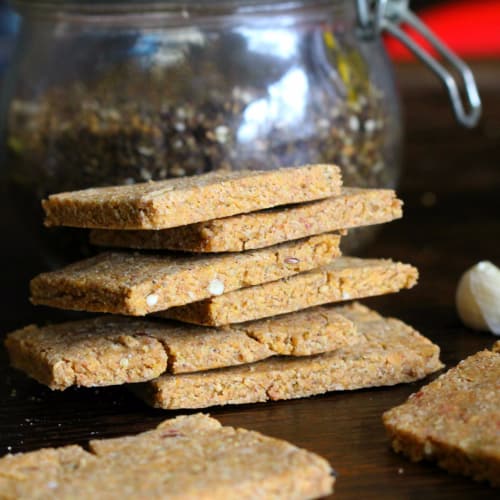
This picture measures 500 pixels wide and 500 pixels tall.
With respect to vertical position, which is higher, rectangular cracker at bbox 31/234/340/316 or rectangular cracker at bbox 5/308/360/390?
rectangular cracker at bbox 31/234/340/316

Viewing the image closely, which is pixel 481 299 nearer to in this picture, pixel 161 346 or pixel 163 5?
pixel 161 346

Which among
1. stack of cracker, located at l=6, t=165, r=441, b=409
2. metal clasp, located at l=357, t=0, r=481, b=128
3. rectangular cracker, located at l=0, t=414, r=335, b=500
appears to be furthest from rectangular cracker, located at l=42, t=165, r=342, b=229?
metal clasp, located at l=357, t=0, r=481, b=128

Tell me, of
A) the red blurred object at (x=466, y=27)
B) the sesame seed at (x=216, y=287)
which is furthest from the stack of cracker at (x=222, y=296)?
the red blurred object at (x=466, y=27)

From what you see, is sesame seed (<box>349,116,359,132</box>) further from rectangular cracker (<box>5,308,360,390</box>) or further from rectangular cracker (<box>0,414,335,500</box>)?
rectangular cracker (<box>0,414,335,500</box>)

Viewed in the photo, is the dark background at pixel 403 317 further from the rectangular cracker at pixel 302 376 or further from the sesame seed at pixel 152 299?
the sesame seed at pixel 152 299

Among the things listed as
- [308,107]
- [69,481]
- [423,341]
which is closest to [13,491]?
[69,481]
